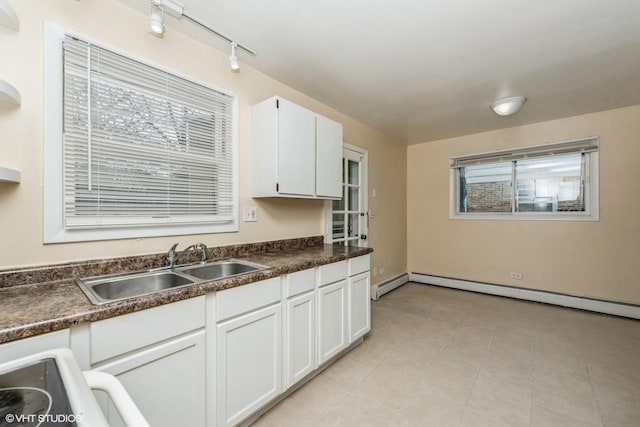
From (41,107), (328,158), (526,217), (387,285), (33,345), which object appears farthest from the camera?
(387,285)

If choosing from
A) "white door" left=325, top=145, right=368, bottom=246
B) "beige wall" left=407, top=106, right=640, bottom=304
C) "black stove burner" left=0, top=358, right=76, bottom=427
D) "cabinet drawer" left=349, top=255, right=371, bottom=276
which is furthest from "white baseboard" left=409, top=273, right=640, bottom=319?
"black stove burner" left=0, top=358, right=76, bottom=427

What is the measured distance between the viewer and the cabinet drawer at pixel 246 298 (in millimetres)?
1374

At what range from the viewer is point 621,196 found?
10.1ft

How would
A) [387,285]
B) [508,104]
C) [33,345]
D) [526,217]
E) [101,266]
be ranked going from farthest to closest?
[387,285] → [526,217] → [508,104] → [101,266] → [33,345]

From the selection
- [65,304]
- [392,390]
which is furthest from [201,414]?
[392,390]

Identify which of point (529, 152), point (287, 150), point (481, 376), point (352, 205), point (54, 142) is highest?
point (529, 152)

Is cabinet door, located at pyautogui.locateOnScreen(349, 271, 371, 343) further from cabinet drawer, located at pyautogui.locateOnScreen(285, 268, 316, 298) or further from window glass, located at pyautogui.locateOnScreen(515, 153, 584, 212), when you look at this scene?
window glass, located at pyautogui.locateOnScreen(515, 153, 584, 212)

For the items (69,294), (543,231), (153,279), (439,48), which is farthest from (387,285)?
(69,294)

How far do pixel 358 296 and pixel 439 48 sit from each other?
2014 millimetres

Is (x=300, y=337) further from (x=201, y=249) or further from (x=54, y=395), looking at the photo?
(x=54, y=395)

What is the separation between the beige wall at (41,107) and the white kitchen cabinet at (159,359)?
661 millimetres

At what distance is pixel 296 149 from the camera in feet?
7.25

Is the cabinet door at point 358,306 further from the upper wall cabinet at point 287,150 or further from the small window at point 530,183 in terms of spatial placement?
the small window at point 530,183

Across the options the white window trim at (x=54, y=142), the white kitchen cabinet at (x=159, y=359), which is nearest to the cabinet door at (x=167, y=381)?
the white kitchen cabinet at (x=159, y=359)
